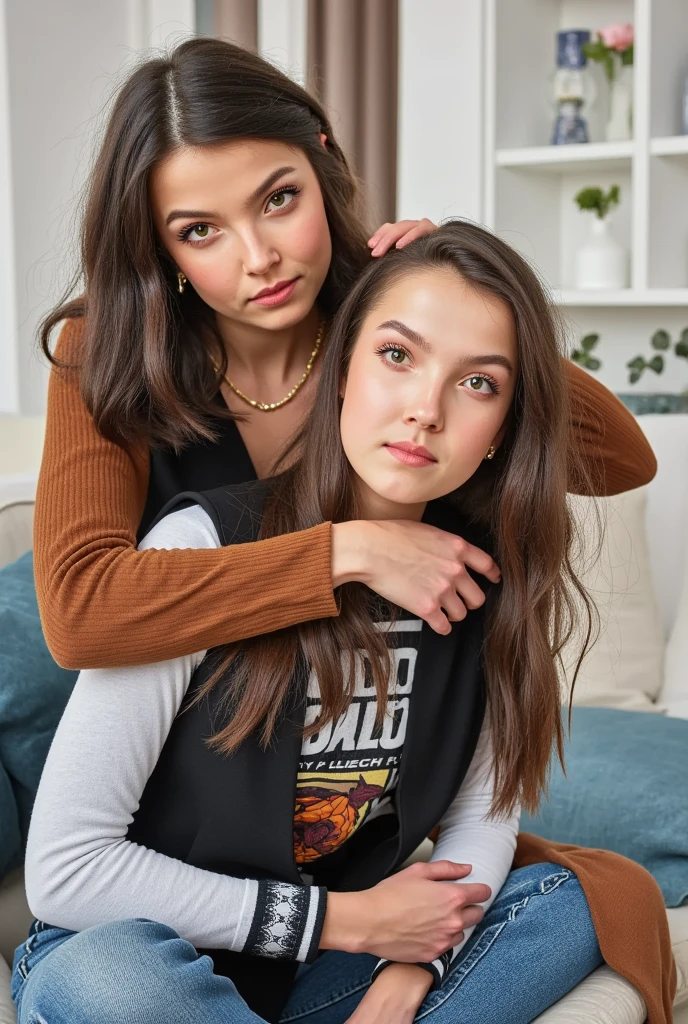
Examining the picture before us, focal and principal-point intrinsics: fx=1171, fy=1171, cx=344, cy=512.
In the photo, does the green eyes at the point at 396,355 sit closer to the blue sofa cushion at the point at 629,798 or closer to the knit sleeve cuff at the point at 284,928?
the knit sleeve cuff at the point at 284,928

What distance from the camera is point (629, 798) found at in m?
1.77

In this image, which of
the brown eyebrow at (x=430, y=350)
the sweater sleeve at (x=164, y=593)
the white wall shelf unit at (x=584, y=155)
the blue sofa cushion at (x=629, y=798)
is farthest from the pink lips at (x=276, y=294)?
the white wall shelf unit at (x=584, y=155)

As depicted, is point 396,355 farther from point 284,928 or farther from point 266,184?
point 284,928

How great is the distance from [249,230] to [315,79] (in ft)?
6.45

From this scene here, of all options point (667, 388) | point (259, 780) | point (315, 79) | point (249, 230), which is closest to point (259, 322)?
point (249, 230)

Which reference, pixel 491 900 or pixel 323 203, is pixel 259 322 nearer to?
pixel 323 203

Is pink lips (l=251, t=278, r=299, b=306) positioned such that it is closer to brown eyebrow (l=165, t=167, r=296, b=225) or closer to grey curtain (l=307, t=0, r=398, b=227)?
brown eyebrow (l=165, t=167, r=296, b=225)

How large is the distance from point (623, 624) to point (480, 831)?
3.17 ft

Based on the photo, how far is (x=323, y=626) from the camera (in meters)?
1.19

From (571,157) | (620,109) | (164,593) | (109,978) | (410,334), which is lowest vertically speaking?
(109,978)

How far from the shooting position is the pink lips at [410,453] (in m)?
1.14

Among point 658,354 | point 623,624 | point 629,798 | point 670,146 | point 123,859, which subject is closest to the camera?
point 123,859

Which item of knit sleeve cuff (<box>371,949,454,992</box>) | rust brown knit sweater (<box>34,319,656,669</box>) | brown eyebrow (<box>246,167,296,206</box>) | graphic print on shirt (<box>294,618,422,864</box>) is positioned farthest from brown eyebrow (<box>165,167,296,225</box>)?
knit sleeve cuff (<box>371,949,454,992</box>)

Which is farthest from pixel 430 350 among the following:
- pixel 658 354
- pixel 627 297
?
pixel 658 354
